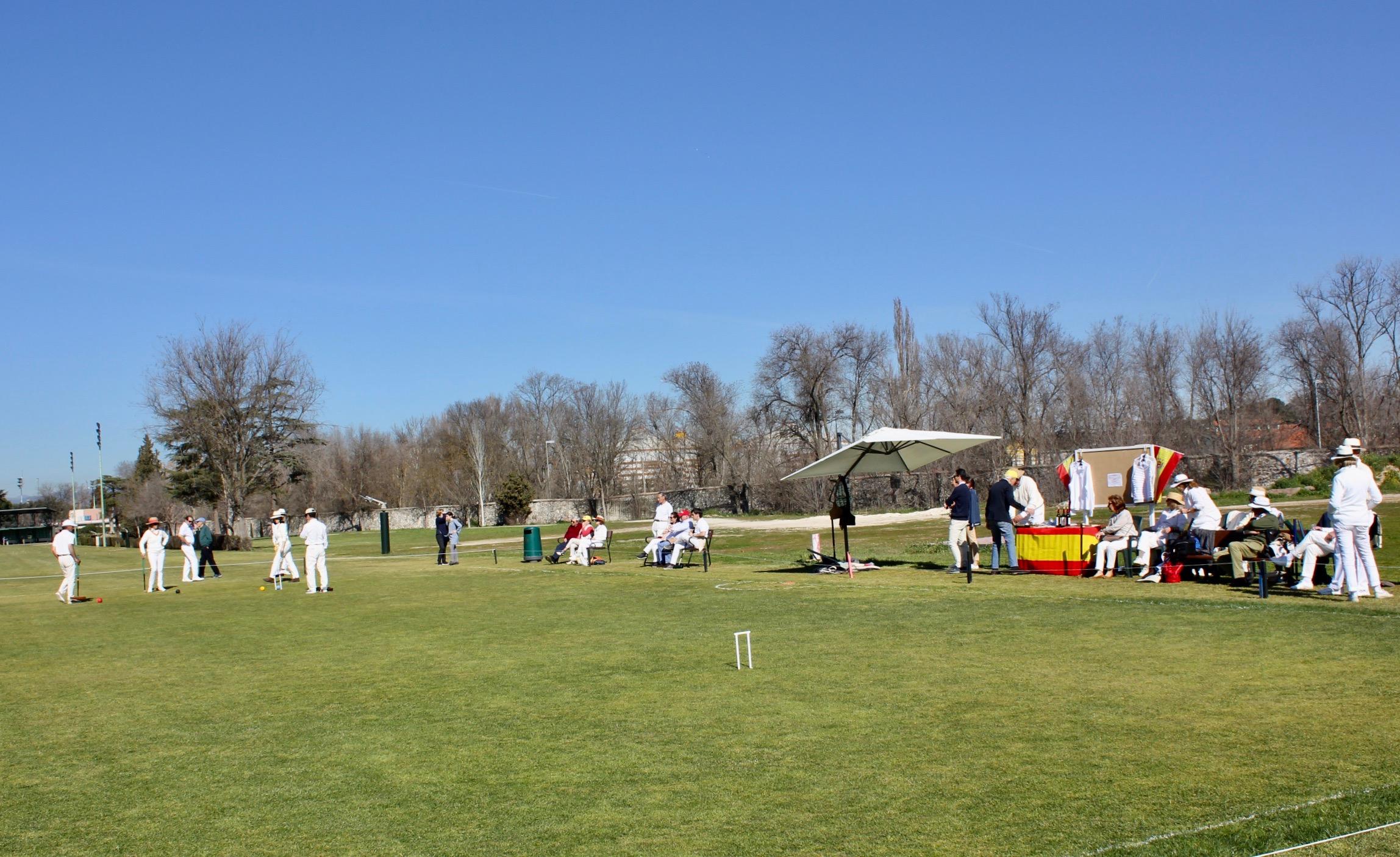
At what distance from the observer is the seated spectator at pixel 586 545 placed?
25.9 m

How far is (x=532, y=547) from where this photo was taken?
27719 millimetres

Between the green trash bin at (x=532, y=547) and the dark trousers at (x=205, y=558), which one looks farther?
the dark trousers at (x=205, y=558)

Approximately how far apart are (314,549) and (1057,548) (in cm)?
1418

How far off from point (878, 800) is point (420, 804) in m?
2.56

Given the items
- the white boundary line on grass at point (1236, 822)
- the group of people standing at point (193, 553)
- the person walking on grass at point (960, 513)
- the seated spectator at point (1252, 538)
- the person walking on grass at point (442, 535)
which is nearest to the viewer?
the white boundary line on grass at point (1236, 822)

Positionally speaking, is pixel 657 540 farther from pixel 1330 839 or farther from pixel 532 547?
pixel 1330 839

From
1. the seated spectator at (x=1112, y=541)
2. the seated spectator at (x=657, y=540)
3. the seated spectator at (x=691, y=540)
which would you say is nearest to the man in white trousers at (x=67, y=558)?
the seated spectator at (x=657, y=540)

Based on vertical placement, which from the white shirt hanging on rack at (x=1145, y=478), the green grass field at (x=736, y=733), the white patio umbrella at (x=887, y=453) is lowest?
the green grass field at (x=736, y=733)

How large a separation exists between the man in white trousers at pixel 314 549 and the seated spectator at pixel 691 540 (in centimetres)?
734

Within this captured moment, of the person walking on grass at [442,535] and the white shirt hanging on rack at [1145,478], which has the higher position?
the white shirt hanging on rack at [1145,478]

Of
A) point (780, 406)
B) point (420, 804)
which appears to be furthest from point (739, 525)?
point (420, 804)

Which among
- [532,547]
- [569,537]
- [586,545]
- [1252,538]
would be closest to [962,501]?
[1252,538]

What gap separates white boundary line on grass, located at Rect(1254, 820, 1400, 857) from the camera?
179 inches

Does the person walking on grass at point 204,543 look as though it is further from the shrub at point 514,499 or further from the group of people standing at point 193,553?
the shrub at point 514,499
